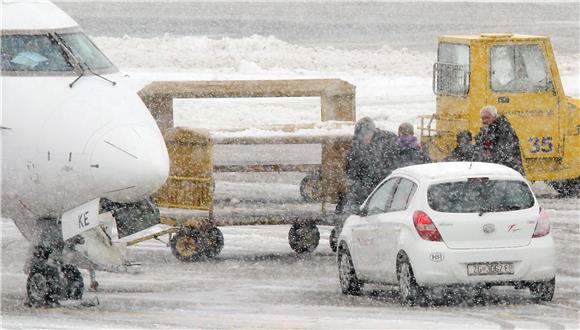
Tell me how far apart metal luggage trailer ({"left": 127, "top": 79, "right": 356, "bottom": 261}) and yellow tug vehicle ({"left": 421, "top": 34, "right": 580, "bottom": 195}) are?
292 centimetres

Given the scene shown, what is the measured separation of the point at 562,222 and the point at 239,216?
16.9 feet

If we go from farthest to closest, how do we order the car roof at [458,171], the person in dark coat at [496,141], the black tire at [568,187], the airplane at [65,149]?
the black tire at [568,187] → the person in dark coat at [496,141] → the car roof at [458,171] → the airplane at [65,149]

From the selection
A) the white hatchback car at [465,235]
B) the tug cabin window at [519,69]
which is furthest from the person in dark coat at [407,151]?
the tug cabin window at [519,69]

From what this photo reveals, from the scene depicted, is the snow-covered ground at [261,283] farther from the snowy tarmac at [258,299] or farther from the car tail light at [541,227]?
the car tail light at [541,227]

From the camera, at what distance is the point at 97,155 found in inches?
500

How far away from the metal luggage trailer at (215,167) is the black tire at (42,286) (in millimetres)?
4557

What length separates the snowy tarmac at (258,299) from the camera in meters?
12.7

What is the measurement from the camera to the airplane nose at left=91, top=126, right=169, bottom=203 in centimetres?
1270

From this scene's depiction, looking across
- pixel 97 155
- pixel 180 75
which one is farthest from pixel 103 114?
pixel 180 75

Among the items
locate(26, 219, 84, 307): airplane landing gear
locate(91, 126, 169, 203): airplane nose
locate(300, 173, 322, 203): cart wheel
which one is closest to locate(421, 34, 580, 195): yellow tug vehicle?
locate(300, 173, 322, 203): cart wheel

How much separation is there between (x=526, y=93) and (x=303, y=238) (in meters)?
5.41

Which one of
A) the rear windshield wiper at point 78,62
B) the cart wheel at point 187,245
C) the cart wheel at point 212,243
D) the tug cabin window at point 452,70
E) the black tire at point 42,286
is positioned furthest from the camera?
the tug cabin window at point 452,70

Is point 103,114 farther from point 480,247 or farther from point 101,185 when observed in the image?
point 480,247

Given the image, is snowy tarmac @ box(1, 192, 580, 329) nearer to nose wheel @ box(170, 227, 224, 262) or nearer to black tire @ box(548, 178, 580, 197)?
nose wheel @ box(170, 227, 224, 262)
